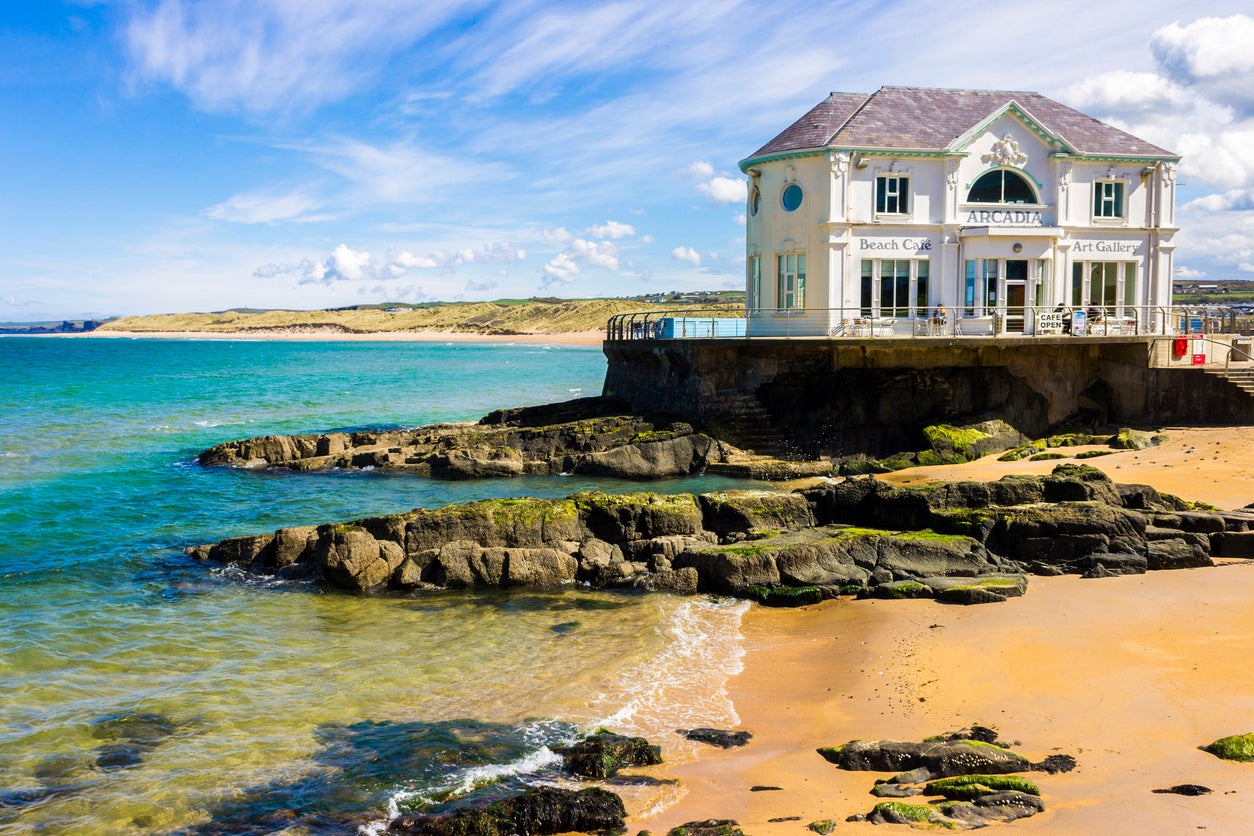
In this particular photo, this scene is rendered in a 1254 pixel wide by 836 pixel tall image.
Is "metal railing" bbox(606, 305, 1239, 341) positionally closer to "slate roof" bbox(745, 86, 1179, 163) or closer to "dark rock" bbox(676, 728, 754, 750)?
"slate roof" bbox(745, 86, 1179, 163)

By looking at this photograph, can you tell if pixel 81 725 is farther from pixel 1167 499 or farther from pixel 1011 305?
pixel 1011 305

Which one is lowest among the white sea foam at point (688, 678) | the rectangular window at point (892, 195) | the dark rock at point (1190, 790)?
the white sea foam at point (688, 678)

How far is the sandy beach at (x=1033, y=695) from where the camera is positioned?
8383 mm

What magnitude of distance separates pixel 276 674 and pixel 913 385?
19.9m

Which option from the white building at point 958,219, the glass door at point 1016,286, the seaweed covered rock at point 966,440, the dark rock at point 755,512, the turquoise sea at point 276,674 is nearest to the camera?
the turquoise sea at point 276,674

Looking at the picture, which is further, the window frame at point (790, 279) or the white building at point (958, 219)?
the window frame at point (790, 279)

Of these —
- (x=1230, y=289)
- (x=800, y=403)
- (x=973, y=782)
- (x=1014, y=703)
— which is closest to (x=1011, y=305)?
(x=800, y=403)

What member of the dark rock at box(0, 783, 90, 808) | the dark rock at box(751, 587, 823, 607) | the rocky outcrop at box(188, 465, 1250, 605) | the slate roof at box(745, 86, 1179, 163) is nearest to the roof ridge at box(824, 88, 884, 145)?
the slate roof at box(745, 86, 1179, 163)

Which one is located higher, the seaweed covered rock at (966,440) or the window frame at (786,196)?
the window frame at (786,196)

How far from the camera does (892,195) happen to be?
96.1ft

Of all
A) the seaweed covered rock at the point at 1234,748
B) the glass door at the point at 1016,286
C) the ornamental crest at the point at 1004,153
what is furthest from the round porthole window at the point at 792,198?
the seaweed covered rock at the point at 1234,748

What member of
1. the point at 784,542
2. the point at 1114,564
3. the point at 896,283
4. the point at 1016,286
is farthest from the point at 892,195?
the point at 1114,564

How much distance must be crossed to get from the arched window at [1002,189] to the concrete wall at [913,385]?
16.5ft

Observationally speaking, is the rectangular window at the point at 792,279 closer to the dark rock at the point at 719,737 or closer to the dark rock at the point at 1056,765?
the dark rock at the point at 719,737
